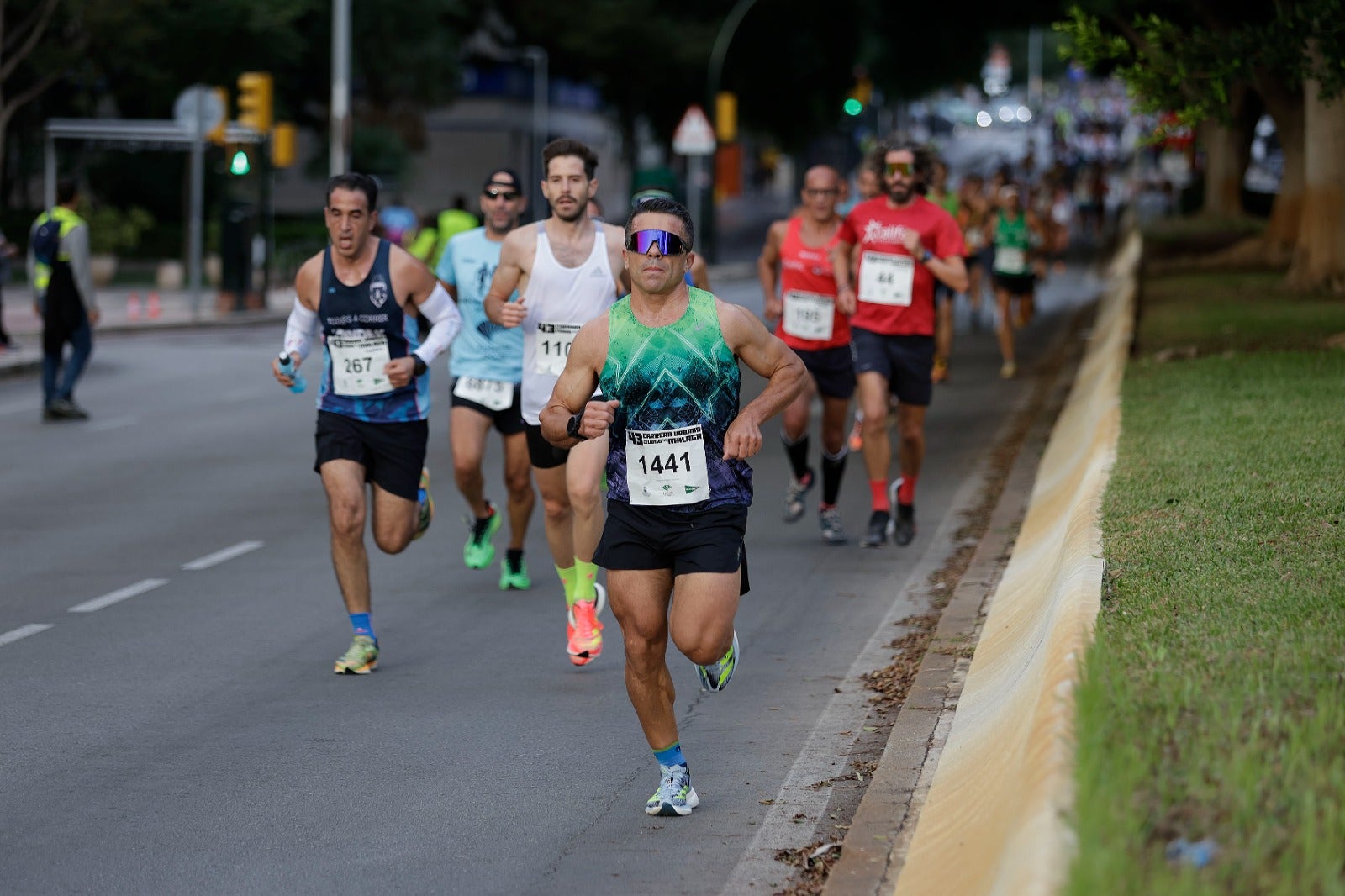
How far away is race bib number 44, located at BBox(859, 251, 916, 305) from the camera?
11.1 metres

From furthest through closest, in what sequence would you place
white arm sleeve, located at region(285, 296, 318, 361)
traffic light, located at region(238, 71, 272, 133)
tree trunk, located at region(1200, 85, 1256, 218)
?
tree trunk, located at region(1200, 85, 1256, 218)
traffic light, located at region(238, 71, 272, 133)
white arm sleeve, located at region(285, 296, 318, 361)

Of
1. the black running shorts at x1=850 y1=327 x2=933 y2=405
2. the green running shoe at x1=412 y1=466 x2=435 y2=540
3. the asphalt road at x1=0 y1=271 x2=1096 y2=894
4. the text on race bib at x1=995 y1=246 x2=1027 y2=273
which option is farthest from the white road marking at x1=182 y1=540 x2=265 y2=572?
the text on race bib at x1=995 y1=246 x2=1027 y2=273

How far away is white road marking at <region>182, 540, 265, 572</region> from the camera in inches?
425

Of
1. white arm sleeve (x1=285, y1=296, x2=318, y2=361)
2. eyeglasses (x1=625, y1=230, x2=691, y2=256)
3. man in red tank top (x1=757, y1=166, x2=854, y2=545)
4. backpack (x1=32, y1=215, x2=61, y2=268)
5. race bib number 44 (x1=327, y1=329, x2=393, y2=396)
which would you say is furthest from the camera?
backpack (x1=32, y1=215, x2=61, y2=268)

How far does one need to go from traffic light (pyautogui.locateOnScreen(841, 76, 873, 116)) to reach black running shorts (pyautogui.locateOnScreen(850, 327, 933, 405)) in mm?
31921

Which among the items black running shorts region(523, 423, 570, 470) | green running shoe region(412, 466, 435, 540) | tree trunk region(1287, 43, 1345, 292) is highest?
tree trunk region(1287, 43, 1345, 292)

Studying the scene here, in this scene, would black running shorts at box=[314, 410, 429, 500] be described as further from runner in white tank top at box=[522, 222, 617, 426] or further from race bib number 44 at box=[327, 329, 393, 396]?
runner in white tank top at box=[522, 222, 617, 426]

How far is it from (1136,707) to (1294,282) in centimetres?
2031

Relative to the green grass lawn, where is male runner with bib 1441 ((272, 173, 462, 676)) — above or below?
above

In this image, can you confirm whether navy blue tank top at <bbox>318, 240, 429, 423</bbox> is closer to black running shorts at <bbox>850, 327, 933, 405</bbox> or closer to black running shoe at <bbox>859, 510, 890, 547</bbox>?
black running shorts at <bbox>850, 327, 933, 405</bbox>

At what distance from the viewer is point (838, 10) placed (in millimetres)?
56594

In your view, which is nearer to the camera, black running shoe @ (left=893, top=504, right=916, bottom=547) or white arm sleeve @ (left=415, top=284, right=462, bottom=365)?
white arm sleeve @ (left=415, top=284, right=462, bottom=365)

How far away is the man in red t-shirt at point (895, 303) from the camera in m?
11.1

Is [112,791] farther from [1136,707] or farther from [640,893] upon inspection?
[1136,707]
